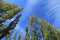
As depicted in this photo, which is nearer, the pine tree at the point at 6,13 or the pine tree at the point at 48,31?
the pine tree at the point at 6,13

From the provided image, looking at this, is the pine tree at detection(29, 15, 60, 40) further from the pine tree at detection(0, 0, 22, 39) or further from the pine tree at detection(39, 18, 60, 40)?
the pine tree at detection(0, 0, 22, 39)

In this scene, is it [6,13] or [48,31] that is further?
[48,31]

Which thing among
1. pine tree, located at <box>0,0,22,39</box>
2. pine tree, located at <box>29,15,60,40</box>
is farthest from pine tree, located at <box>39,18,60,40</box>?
pine tree, located at <box>0,0,22,39</box>

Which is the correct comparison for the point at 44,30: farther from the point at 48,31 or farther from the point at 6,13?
the point at 6,13

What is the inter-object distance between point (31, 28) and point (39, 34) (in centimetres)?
129

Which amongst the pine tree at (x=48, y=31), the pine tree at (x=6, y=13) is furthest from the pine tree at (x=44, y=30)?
the pine tree at (x=6, y=13)

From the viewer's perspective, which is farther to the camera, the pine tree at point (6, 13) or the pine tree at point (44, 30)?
the pine tree at point (44, 30)

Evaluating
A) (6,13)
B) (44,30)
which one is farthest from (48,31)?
(6,13)

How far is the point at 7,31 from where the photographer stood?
819 inches

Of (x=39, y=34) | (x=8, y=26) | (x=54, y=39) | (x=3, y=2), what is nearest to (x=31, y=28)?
(x=39, y=34)

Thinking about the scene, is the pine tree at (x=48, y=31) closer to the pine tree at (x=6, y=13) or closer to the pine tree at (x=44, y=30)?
the pine tree at (x=44, y=30)

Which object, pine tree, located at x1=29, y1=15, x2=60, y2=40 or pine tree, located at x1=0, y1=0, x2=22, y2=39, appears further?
pine tree, located at x1=29, y1=15, x2=60, y2=40

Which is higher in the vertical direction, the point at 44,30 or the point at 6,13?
the point at 44,30

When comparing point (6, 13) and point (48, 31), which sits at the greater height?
point (48, 31)
